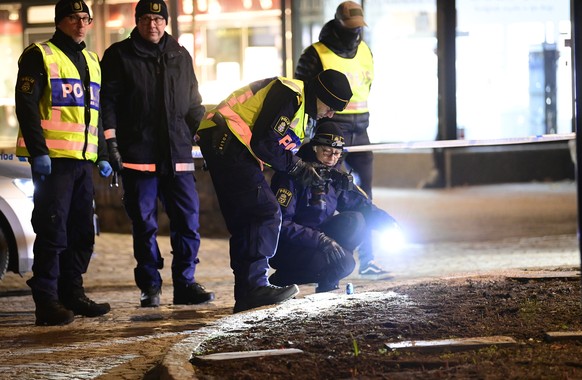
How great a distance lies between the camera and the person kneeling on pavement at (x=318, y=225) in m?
8.26

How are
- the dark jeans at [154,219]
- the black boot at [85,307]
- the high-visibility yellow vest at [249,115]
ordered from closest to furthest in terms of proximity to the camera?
the high-visibility yellow vest at [249,115]
the black boot at [85,307]
the dark jeans at [154,219]

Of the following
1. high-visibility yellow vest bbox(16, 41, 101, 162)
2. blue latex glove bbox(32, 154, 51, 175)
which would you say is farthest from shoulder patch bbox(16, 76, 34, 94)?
blue latex glove bbox(32, 154, 51, 175)

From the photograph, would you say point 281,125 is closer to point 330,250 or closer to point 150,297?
point 330,250

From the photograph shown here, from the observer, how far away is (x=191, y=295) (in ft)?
27.9

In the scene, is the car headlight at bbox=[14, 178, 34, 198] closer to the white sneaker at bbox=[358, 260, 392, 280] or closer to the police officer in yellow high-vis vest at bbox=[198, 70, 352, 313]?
the police officer in yellow high-vis vest at bbox=[198, 70, 352, 313]

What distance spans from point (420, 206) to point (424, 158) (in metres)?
2.04

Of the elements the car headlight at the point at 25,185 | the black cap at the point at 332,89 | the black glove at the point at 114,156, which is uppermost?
the black cap at the point at 332,89

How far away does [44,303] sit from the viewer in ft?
25.8

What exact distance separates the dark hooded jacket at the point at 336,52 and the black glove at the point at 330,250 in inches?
62.0

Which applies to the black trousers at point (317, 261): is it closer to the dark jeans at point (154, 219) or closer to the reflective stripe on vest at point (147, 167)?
the dark jeans at point (154, 219)

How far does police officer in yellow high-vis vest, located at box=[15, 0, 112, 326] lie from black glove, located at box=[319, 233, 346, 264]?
1.49 metres

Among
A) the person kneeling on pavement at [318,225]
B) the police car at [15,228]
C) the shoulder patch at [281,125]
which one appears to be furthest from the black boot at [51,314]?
the shoulder patch at [281,125]

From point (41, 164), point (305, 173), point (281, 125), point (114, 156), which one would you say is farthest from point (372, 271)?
point (41, 164)

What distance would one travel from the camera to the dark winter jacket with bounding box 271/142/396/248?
8.23m
